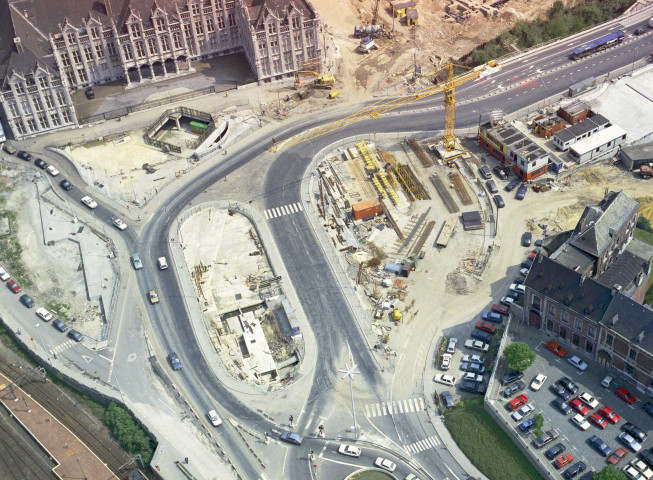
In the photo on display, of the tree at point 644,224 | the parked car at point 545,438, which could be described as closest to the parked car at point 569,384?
the parked car at point 545,438

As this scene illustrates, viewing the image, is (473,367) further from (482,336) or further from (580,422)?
(580,422)

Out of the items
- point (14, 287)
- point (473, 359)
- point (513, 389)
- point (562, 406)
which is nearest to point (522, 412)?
point (513, 389)

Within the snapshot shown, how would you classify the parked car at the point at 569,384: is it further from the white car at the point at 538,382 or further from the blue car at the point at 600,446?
the blue car at the point at 600,446

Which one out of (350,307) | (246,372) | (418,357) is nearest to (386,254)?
(350,307)

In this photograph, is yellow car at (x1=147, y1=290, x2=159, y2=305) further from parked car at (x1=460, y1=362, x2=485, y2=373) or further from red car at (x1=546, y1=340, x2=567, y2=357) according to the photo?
red car at (x1=546, y1=340, x2=567, y2=357)

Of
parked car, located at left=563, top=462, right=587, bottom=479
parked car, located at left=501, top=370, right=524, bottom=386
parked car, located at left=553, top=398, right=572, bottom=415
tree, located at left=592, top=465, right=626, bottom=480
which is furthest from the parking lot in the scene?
tree, located at left=592, top=465, right=626, bottom=480
